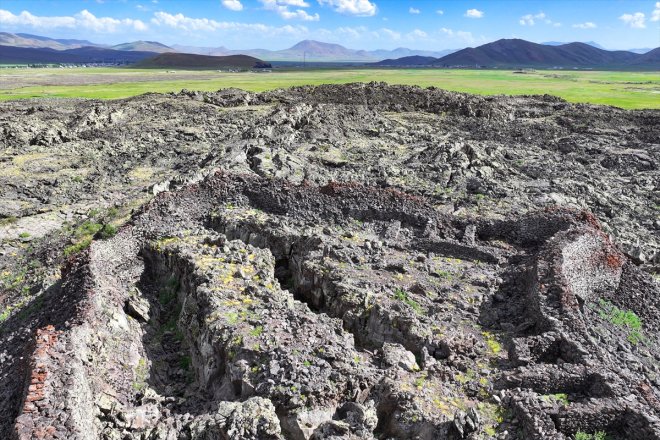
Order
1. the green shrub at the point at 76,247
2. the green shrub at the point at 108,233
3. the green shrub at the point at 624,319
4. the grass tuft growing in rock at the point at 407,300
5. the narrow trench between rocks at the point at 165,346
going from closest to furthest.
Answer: the narrow trench between rocks at the point at 165,346 → the grass tuft growing in rock at the point at 407,300 → the green shrub at the point at 624,319 → the green shrub at the point at 108,233 → the green shrub at the point at 76,247

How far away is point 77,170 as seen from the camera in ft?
107

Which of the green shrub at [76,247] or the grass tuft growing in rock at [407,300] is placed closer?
the grass tuft growing in rock at [407,300]

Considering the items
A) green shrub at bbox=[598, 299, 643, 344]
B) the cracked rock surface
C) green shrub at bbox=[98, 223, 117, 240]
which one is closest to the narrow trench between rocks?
the cracked rock surface

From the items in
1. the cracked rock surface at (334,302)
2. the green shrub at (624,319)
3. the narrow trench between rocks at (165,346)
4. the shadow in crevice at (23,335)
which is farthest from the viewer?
the green shrub at (624,319)

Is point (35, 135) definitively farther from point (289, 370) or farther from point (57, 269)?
point (289, 370)

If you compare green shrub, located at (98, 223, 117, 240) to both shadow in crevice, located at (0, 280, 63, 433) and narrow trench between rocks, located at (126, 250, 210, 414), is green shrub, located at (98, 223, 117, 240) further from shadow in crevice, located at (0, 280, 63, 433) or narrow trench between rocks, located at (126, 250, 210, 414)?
shadow in crevice, located at (0, 280, 63, 433)

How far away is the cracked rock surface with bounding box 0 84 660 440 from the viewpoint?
Answer: 9836 millimetres

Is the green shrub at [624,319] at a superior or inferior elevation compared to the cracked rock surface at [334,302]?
inferior

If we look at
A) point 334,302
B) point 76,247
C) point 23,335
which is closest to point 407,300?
point 334,302

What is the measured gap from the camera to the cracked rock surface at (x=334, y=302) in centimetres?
984

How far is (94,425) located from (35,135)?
118ft

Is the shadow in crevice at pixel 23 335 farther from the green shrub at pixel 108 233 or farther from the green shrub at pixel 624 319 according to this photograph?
the green shrub at pixel 624 319

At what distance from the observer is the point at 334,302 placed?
14.7 m

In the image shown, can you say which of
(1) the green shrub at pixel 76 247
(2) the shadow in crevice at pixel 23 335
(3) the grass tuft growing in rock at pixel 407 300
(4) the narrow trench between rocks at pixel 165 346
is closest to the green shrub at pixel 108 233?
(1) the green shrub at pixel 76 247
